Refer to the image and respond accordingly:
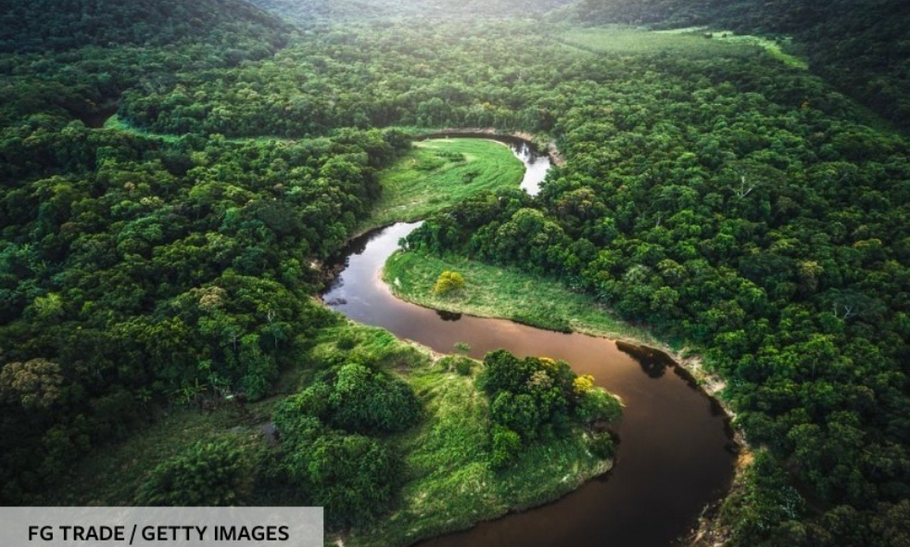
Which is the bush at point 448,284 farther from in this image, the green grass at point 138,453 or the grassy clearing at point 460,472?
the green grass at point 138,453

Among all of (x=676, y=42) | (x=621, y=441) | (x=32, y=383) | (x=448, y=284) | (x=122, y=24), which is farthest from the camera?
(x=676, y=42)

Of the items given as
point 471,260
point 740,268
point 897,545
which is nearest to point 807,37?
point 740,268

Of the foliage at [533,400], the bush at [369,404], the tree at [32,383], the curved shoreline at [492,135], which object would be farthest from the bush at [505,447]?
the curved shoreline at [492,135]

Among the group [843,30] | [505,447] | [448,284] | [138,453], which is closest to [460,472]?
[505,447]

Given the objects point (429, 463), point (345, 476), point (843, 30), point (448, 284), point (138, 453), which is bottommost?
point (138, 453)

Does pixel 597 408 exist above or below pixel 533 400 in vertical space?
below

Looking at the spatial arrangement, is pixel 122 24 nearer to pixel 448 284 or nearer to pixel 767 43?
pixel 448 284

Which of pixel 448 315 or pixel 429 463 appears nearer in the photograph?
pixel 429 463
